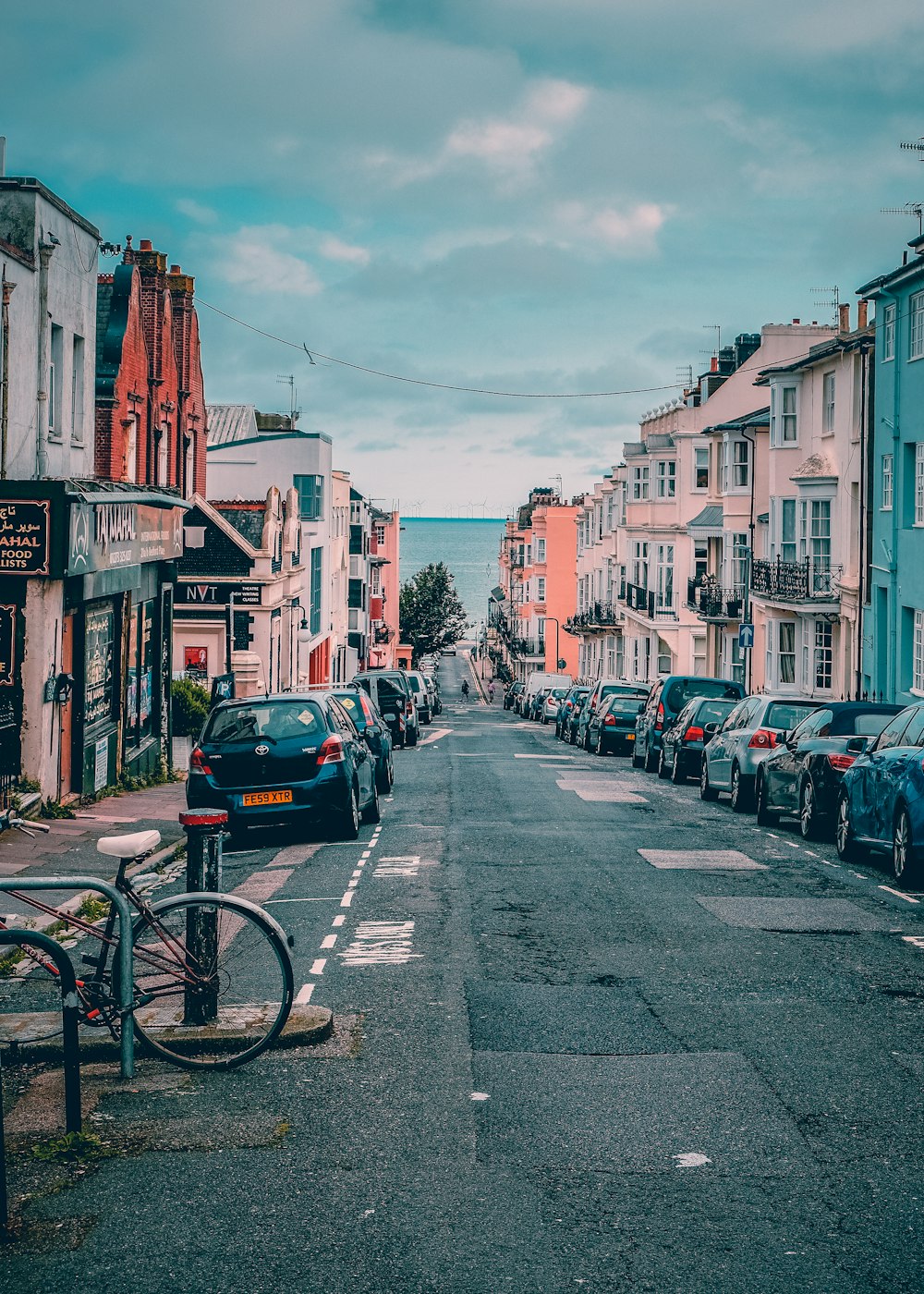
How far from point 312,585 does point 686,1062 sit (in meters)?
52.6

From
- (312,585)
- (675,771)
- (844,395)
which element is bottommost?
(675,771)

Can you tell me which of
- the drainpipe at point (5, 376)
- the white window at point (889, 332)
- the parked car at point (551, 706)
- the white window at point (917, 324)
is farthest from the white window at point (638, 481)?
the drainpipe at point (5, 376)

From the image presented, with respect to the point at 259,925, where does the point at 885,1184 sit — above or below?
below

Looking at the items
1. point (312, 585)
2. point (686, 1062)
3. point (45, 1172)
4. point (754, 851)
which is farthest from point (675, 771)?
point (312, 585)

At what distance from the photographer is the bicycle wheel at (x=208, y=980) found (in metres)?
7.23

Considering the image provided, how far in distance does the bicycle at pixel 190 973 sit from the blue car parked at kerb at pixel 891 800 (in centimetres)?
754

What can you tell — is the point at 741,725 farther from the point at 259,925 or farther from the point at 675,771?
the point at 259,925

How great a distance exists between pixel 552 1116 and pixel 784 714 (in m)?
15.6

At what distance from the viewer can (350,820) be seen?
16.6 m

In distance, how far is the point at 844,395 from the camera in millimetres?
37375

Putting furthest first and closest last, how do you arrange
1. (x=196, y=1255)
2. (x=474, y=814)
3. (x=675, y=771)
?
1. (x=675, y=771)
2. (x=474, y=814)
3. (x=196, y=1255)

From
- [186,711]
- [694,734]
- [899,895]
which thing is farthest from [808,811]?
[186,711]

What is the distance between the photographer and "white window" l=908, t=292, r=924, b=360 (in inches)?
1231

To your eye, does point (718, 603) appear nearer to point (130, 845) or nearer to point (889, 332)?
point (889, 332)
